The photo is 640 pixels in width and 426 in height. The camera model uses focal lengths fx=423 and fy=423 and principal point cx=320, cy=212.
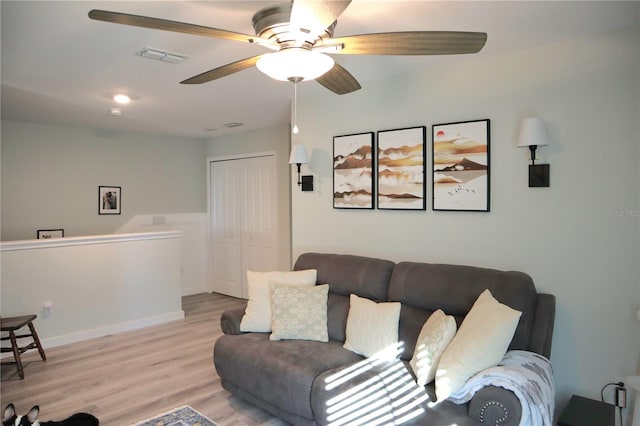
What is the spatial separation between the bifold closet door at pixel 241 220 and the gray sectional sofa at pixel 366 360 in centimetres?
261

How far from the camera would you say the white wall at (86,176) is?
4926 mm

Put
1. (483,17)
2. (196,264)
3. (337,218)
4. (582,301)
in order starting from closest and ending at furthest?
(483,17) < (582,301) < (337,218) < (196,264)

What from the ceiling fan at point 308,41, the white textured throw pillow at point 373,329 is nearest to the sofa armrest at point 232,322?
the white textured throw pillow at point 373,329

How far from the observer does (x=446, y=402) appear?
205cm

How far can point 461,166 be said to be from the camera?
299 cm

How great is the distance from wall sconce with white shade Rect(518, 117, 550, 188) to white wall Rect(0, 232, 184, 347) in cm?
391

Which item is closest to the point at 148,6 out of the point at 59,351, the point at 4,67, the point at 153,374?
the point at 4,67

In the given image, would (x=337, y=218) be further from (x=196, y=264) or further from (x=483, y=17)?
(x=196, y=264)

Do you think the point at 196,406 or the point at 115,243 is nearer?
the point at 196,406

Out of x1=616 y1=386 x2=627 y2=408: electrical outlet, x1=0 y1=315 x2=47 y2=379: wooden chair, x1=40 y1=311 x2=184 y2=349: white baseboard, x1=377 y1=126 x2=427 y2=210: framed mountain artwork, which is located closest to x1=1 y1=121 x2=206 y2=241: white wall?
x1=40 y1=311 x2=184 y2=349: white baseboard

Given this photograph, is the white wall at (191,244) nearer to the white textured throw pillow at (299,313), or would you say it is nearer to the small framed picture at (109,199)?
the small framed picture at (109,199)

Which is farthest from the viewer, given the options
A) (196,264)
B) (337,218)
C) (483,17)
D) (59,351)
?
(196,264)

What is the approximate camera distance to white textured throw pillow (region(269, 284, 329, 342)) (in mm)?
2920

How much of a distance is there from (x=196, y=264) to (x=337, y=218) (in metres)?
3.51
